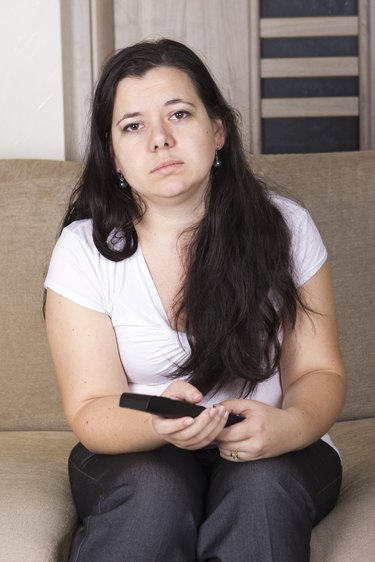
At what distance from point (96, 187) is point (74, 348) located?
0.32 metres

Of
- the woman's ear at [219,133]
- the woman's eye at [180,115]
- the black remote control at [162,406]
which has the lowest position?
the black remote control at [162,406]

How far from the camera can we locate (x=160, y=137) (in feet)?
5.11

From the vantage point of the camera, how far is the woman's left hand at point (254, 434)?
1396 mm

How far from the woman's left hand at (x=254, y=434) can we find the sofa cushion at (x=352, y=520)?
0.49 feet

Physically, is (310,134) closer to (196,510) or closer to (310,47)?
(310,47)

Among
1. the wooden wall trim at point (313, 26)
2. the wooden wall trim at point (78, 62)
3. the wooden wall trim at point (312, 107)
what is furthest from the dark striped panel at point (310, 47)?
the wooden wall trim at point (78, 62)

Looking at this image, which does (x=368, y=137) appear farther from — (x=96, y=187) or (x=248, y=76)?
(x=96, y=187)

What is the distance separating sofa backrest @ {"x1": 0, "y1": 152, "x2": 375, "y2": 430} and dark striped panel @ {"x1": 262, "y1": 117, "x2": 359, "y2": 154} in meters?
0.63

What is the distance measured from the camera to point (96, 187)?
68.1 inches

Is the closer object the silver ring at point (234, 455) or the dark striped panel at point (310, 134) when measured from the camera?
the silver ring at point (234, 455)

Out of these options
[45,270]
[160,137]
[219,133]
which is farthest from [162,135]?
[45,270]

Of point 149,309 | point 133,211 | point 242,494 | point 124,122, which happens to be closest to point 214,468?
point 242,494

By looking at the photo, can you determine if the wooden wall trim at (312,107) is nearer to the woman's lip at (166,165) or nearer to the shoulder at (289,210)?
the shoulder at (289,210)

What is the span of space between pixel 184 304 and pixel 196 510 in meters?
0.37
